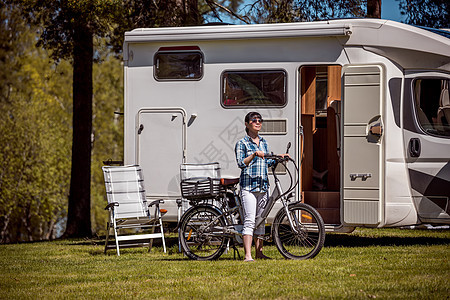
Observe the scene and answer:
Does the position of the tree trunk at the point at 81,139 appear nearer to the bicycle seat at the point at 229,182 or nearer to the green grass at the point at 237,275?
the green grass at the point at 237,275

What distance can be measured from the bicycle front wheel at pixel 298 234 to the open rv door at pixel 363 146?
3.52ft

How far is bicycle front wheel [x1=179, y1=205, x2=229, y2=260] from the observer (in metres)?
8.11

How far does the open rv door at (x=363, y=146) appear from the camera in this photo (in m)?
8.62

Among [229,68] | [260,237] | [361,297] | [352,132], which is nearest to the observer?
[361,297]

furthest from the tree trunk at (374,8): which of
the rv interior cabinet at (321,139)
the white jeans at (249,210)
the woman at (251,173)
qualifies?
the white jeans at (249,210)

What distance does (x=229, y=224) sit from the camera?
810 centimetres

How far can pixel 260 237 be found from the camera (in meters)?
7.98

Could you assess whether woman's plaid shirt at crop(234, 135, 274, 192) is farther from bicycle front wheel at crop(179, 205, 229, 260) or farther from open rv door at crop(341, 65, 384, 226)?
open rv door at crop(341, 65, 384, 226)

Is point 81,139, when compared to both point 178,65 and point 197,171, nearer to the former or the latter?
point 178,65

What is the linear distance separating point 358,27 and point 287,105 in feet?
4.38

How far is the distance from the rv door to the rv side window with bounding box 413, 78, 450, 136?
3058 millimetres

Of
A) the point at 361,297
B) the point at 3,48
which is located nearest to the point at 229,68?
the point at 361,297

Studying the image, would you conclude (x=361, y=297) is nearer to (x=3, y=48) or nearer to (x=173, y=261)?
(x=173, y=261)

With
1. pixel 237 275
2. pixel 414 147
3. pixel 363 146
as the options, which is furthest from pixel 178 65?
pixel 237 275
